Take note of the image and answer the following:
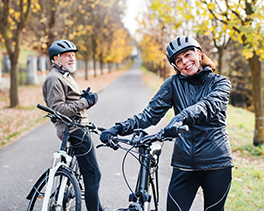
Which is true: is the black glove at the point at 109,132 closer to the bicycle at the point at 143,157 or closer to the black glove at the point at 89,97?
the bicycle at the point at 143,157

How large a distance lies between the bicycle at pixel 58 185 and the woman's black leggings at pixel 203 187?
102 cm

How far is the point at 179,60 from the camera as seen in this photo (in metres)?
2.42

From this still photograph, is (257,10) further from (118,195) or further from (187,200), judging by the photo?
(187,200)

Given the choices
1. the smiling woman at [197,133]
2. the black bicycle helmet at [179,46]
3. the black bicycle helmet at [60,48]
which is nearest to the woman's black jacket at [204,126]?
the smiling woman at [197,133]

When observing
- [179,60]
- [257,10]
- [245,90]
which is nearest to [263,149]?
[257,10]

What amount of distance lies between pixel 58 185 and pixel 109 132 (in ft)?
4.03

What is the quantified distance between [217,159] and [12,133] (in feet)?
25.0

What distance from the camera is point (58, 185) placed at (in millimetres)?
3039

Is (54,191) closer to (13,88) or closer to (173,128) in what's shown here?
(173,128)

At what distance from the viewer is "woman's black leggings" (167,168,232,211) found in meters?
2.25

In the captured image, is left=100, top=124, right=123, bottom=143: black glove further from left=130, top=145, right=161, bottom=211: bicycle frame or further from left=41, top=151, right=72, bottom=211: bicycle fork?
left=41, top=151, right=72, bottom=211: bicycle fork

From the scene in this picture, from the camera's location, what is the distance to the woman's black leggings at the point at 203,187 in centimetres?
225

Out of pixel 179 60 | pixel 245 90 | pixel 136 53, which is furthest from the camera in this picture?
pixel 136 53

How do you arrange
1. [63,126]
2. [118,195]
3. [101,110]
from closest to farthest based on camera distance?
[63,126] < [118,195] < [101,110]
